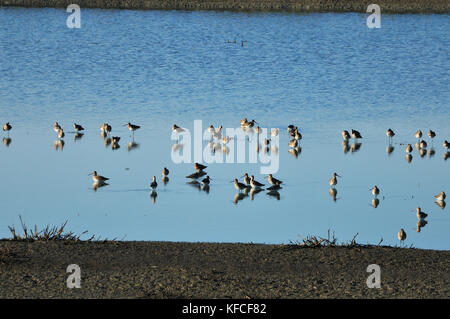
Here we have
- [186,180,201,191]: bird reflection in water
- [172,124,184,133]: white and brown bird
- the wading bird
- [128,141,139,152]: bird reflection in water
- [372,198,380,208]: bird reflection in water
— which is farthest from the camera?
[172,124,184,133]: white and brown bird

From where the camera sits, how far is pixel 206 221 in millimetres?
17422

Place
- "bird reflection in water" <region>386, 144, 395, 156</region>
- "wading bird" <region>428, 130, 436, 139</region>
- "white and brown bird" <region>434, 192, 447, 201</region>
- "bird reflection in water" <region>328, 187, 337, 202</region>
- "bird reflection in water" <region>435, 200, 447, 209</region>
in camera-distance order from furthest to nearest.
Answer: "wading bird" <region>428, 130, 436, 139</region>, "bird reflection in water" <region>386, 144, 395, 156</region>, "bird reflection in water" <region>328, 187, 337, 202</region>, "white and brown bird" <region>434, 192, 447, 201</region>, "bird reflection in water" <region>435, 200, 447, 209</region>

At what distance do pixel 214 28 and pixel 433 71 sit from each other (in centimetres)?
1465

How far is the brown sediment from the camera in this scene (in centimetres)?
1246

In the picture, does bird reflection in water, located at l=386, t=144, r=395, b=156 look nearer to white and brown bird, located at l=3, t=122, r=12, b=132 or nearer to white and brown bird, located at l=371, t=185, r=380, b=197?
white and brown bird, located at l=371, t=185, r=380, b=197

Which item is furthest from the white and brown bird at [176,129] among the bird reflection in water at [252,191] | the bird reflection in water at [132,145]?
the bird reflection in water at [252,191]

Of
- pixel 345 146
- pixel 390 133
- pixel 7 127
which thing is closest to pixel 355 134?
pixel 345 146

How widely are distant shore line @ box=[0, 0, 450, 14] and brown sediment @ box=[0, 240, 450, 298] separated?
41328 millimetres

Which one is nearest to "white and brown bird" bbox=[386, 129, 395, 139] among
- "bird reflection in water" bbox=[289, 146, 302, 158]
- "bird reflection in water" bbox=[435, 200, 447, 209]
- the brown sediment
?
"bird reflection in water" bbox=[289, 146, 302, 158]

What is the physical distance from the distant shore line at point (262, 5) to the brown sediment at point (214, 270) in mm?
41328

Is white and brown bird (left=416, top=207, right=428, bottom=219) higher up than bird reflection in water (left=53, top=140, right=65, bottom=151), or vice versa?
bird reflection in water (left=53, top=140, right=65, bottom=151)

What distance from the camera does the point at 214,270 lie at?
13422 mm

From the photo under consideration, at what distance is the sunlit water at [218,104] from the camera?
1845 cm
